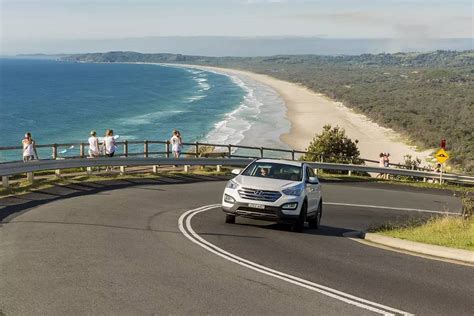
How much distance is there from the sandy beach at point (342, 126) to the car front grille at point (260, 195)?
173 ft

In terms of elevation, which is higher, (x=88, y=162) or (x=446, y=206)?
(x=88, y=162)

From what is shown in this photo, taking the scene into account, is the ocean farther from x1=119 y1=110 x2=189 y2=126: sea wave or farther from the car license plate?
the car license plate

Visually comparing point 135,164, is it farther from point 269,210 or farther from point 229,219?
point 269,210

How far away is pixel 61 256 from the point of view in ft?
34.1

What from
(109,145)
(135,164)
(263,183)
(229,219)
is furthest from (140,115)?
(263,183)

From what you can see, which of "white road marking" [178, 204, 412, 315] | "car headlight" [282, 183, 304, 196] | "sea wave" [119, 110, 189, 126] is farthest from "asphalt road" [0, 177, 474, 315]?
"sea wave" [119, 110, 189, 126]

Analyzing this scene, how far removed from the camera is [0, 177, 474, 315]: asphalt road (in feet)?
26.3

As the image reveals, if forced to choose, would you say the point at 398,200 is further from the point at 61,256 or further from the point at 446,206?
the point at 61,256

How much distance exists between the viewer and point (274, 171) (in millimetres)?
15930

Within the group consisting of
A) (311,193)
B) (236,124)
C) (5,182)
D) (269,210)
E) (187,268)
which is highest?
(236,124)

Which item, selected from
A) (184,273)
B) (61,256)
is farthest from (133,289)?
(61,256)

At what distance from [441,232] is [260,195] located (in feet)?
12.4

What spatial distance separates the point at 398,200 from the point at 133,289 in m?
19.1

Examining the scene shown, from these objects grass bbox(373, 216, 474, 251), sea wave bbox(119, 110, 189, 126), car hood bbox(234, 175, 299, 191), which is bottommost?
grass bbox(373, 216, 474, 251)
